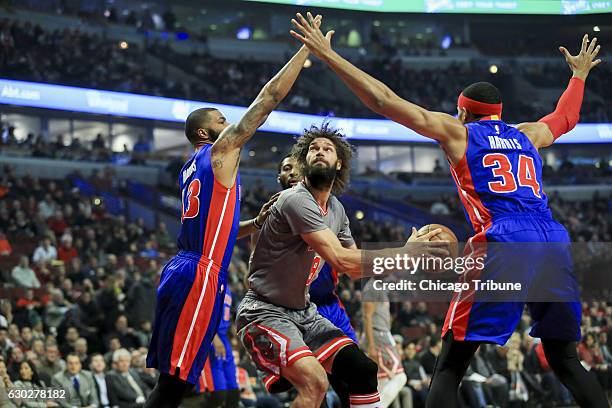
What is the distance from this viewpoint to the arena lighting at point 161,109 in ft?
83.6

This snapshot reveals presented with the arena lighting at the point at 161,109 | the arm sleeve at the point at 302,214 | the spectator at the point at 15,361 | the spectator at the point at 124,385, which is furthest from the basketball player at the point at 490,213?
the arena lighting at the point at 161,109

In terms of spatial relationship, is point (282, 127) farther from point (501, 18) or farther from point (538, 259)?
point (538, 259)

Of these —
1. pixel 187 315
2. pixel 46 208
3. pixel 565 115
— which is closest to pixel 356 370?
pixel 187 315

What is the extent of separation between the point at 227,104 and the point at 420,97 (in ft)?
30.2

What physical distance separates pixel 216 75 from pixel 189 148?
3068 millimetres

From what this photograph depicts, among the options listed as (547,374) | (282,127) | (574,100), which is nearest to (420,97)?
(282,127)

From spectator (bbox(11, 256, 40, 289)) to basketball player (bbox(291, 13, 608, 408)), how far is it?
11.3m

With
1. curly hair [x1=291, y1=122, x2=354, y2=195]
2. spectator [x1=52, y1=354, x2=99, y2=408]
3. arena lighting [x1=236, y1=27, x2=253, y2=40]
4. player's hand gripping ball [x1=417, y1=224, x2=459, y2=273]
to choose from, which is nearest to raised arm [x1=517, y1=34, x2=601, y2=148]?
player's hand gripping ball [x1=417, y1=224, x2=459, y2=273]

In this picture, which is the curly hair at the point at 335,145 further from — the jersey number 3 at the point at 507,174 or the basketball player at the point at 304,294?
the jersey number 3 at the point at 507,174

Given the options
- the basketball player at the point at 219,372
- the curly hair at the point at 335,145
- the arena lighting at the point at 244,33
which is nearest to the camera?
the curly hair at the point at 335,145

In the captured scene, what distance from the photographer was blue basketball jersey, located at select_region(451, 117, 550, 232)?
16.3ft

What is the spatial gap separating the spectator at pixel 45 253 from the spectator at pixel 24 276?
32.8 inches

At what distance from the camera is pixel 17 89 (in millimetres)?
25016

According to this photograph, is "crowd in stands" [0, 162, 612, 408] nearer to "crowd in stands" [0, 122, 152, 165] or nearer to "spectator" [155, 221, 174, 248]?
"spectator" [155, 221, 174, 248]
